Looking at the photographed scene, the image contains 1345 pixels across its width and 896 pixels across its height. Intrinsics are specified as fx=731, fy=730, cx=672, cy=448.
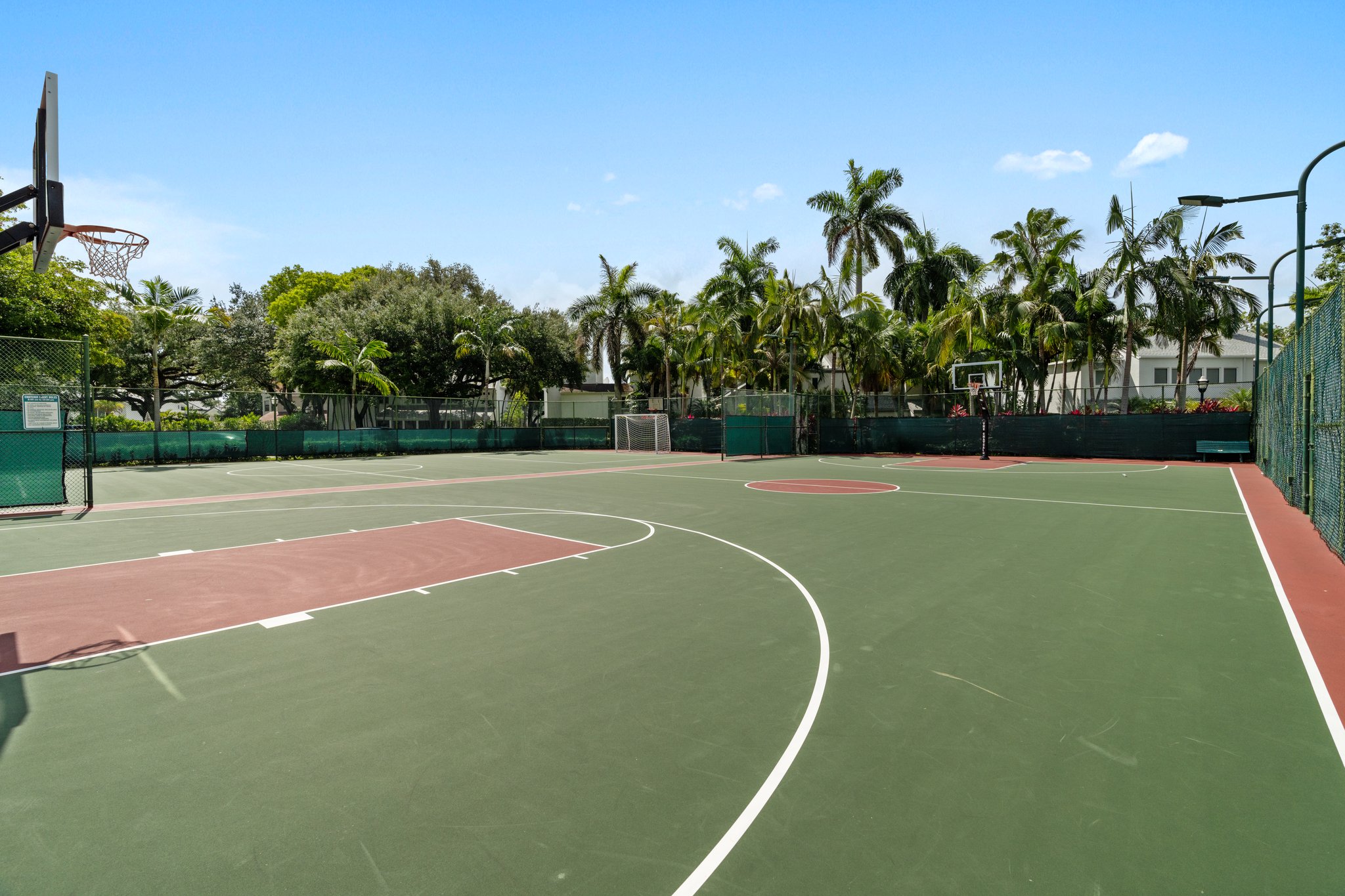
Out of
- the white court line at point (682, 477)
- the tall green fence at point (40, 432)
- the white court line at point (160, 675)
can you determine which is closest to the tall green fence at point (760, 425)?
the white court line at point (682, 477)

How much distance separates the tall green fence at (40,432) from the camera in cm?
1366

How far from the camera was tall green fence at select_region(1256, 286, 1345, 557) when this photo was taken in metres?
8.34

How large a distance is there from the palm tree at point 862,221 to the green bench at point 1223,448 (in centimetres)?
1725

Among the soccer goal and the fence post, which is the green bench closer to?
the soccer goal

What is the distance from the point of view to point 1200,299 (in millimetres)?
30562

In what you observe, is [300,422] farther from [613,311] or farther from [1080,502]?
[1080,502]

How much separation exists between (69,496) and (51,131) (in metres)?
12.0

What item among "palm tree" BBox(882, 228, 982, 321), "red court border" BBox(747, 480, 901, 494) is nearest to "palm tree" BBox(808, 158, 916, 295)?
"palm tree" BBox(882, 228, 982, 321)

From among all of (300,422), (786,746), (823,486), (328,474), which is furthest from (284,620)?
(300,422)

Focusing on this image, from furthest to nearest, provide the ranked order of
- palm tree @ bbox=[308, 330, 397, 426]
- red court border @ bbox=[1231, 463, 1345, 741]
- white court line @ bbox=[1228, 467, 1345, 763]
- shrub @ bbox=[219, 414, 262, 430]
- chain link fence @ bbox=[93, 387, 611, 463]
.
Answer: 1. palm tree @ bbox=[308, 330, 397, 426]
2. shrub @ bbox=[219, 414, 262, 430]
3. chain link fence @ bbox=[93, 387, 611, 463]
4. red court border @ bbox=[1231, 463, 1345, 741]
5. white court line @ bbox=[1228, 467, 1345, 763]

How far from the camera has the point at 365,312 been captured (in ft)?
135

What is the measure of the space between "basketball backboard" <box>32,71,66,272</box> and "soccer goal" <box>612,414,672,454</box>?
95.1 ft

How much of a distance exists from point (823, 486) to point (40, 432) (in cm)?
1606

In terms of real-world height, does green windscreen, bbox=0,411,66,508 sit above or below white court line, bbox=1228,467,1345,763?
above
